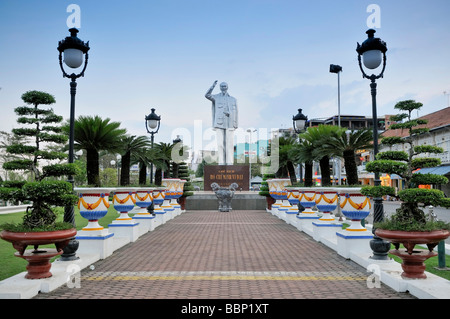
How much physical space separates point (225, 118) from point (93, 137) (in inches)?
824

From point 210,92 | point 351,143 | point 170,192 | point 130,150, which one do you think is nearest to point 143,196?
point 130,150

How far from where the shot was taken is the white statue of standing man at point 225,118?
30.1 m

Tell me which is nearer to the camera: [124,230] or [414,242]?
[414,242]

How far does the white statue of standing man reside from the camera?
30094 millimetres

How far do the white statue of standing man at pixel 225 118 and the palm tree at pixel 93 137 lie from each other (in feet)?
67.0

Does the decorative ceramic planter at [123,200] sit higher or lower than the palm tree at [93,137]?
lower

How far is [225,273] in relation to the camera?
6.54 metres

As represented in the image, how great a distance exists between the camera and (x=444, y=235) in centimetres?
526

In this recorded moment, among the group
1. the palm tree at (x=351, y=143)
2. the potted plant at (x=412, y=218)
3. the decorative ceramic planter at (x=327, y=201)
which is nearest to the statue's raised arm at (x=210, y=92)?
the palm tree at (x=351, y=143)

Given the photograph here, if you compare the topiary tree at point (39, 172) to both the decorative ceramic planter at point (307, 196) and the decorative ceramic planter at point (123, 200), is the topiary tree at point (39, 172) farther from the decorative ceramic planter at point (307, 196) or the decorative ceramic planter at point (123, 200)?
the decorative ceramic planter at point (307, 196)

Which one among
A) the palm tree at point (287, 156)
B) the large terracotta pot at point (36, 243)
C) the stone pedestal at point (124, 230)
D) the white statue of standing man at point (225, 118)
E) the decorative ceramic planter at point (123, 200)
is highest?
the white statue of standing man at point (225, 118)

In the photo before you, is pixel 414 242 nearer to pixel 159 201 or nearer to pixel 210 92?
pixel 159 201
